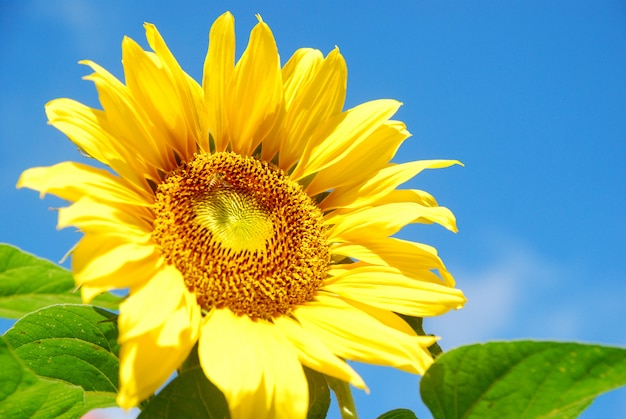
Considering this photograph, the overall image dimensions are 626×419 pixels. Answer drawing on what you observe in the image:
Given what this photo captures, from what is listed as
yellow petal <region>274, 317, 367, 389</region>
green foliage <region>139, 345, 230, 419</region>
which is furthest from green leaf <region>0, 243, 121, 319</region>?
yellow petal <region>274, 317, 367, 389</region>

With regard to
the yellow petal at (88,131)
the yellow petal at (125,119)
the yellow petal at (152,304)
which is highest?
the yellow petal at (125,119)

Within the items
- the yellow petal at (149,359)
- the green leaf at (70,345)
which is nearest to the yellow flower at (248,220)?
the yellow petal at (149,359)

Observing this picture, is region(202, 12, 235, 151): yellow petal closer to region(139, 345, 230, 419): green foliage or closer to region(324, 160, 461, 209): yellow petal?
region(324, 160, 461, 209): yellow petal

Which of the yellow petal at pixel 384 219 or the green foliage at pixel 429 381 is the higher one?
the yellow petal at pixel 384 219

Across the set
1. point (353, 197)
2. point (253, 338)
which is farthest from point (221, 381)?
point (353, 197)

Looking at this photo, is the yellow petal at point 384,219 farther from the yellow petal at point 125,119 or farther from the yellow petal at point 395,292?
the yellow petal at point 125,119

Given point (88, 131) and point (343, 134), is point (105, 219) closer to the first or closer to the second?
point (88, 131)

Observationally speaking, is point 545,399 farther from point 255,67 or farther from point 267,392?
point 255,67

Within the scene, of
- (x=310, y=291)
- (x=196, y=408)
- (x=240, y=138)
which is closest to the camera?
(x=196, y=408)
